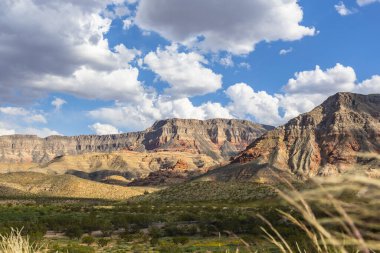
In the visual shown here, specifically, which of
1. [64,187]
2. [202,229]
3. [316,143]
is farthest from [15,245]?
[316,143]

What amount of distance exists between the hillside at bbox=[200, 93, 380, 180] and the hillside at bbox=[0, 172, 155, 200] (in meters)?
34.4

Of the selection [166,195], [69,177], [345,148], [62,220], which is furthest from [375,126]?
[62,220]

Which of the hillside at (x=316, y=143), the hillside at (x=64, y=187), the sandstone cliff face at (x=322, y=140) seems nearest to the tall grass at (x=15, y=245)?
the hillside at (x=64, y=187)

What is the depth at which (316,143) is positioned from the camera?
168625mm

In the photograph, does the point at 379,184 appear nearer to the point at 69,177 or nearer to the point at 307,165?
the point at 69,177

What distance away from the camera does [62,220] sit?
41.1 meters

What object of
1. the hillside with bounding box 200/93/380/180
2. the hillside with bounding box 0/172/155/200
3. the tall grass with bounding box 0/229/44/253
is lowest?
the hillside with bounding box 0/172/155/200

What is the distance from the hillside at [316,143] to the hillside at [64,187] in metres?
34.4

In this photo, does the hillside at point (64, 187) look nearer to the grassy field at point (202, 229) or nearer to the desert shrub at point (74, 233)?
the grassy field at point (202, 229)

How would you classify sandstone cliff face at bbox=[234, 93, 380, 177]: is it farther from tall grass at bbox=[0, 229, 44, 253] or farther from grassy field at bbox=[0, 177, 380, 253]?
tall grass at bbox=[0, 229, 44, 253]

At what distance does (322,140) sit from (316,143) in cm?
251

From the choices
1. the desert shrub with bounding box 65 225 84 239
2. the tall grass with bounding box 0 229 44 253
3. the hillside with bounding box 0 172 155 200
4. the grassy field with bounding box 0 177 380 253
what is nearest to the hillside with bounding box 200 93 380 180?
the hillside with bounding box 0 172 155 200

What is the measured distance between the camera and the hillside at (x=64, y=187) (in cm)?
12925

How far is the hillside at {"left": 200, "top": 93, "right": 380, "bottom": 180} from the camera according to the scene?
5910 inches
